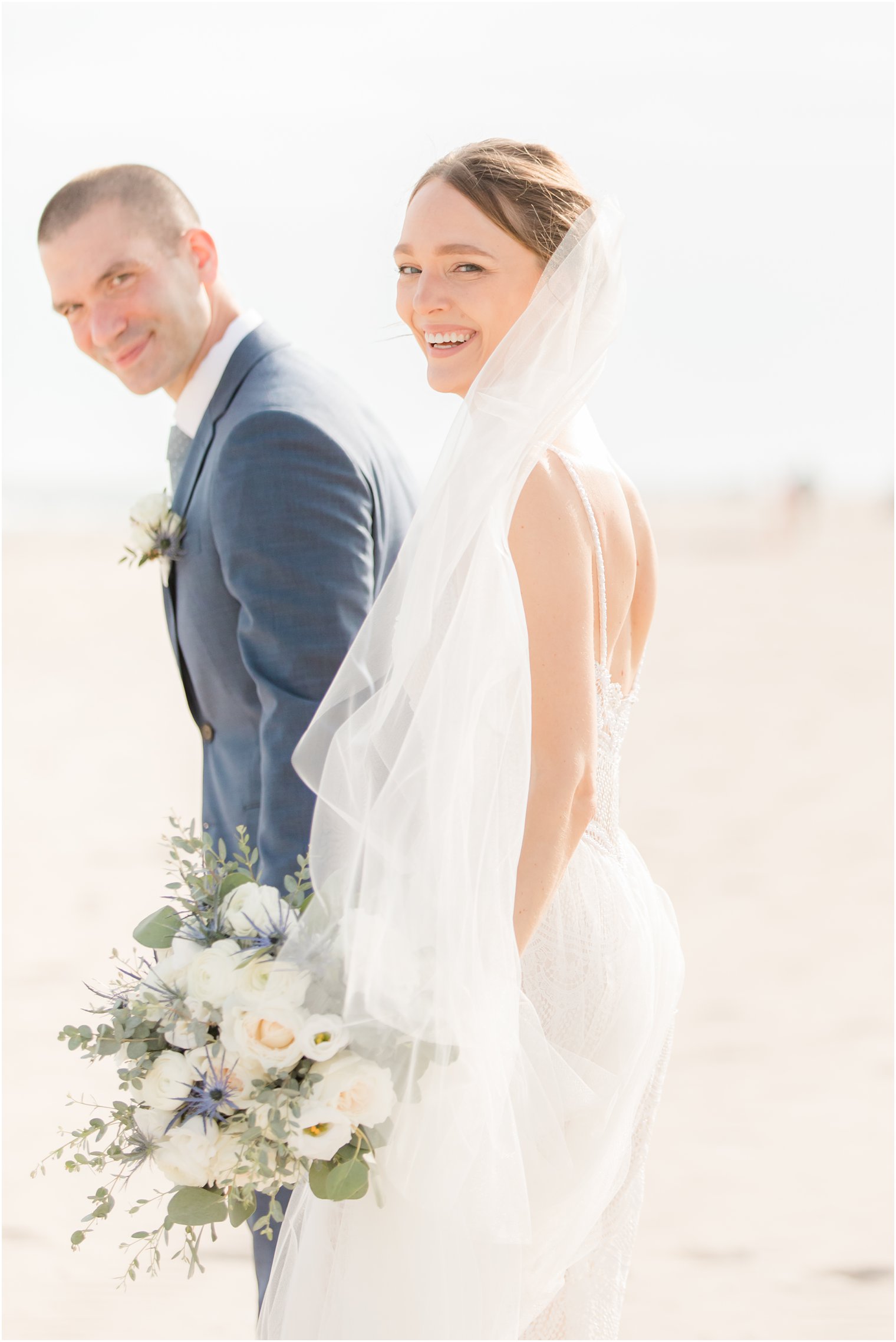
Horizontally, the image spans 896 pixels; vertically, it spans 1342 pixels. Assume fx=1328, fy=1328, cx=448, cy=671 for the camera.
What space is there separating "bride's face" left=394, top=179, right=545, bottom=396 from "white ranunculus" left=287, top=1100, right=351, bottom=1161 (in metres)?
1.31

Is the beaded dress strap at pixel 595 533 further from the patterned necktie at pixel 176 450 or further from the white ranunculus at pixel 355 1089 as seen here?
the patterned necktie at pixel 176 450

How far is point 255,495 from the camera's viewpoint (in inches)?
118

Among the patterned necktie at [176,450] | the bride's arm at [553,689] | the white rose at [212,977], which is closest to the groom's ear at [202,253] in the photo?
the patterned necktie at [176,450]

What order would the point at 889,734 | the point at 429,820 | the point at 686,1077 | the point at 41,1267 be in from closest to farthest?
the point at 429,820 → the point at 41,1267 → the point at 686,1077 → the point at 889,734

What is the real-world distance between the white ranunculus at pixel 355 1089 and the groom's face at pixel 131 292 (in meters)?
2.00

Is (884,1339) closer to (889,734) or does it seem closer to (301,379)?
(301,379)

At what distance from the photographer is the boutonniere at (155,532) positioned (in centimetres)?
315

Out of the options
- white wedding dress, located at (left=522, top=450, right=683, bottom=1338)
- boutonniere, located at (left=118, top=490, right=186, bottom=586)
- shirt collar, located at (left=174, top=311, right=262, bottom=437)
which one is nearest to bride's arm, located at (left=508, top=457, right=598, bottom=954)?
white wedding dress, located at (left=522, top=450, right=683, bottom=1338)

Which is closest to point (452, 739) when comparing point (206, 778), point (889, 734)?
point (206, 778)

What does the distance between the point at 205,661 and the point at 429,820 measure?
1098 mm

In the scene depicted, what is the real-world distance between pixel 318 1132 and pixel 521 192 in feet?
5.46

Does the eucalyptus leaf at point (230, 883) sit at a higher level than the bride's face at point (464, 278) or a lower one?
lower

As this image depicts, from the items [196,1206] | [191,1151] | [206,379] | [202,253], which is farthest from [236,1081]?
[202,253]

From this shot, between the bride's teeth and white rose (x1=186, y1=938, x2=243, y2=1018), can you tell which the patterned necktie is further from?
white rose (x1=186, y1=938, x2=243, y2=1018)
